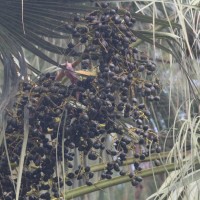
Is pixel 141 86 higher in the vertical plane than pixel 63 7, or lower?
lower

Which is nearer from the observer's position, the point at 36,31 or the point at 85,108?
the point at 85,108

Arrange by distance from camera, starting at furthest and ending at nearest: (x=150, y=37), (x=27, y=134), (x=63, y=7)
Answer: (x=150, y=37)
(x=63, y=7)
(x=27, y=134)

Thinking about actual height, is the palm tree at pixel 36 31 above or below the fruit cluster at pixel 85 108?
above

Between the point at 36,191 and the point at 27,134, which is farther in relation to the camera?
the point at 36,191

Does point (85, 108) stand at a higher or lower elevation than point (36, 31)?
lower

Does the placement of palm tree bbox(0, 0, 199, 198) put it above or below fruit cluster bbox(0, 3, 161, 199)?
above

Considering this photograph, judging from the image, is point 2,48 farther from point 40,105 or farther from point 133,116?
point 133,116

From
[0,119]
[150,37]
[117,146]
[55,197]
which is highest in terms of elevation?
[150,37]

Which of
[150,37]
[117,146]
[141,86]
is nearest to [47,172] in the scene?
[117,146]
